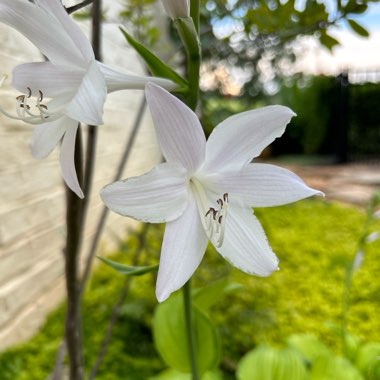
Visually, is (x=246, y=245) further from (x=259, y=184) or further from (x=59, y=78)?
(x=59, y=78)

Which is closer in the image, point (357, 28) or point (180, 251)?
point (180, 251)

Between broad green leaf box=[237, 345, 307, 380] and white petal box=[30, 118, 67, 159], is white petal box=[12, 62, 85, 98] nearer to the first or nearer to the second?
white petal box=[30, 118, 67, 159]

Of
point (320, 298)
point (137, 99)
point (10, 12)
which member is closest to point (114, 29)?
point (137, 99)

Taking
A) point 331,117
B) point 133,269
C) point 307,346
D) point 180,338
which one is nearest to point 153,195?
point 133,269

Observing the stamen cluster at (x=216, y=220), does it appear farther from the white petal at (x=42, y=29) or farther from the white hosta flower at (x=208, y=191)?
the white petal at (x=42, y=29)

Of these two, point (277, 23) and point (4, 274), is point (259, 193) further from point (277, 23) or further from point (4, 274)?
point (4, 274)

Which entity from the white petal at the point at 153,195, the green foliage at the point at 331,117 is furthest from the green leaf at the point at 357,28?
the green foliage at the point at 331,117
